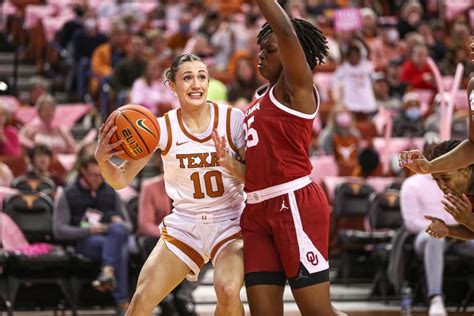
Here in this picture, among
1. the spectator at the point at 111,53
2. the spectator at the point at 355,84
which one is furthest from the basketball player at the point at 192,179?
the spectator at the point at 111,53

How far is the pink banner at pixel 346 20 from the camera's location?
15031 mm

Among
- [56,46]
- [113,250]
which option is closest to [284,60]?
[113,250]

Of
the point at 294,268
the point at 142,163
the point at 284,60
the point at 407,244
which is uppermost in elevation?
the point at 284,60

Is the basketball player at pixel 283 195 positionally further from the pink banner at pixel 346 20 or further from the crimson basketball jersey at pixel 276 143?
the pink banner at pixel 346 20

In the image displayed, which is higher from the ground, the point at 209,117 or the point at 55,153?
the point at 209,117

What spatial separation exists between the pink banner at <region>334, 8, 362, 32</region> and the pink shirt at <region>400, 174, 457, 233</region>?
18.5 ft

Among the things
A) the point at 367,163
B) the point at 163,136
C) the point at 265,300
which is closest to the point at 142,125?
the point at 163,136

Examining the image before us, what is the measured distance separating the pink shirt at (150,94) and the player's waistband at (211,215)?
21.2ft

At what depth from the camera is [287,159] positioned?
5609 millimetres

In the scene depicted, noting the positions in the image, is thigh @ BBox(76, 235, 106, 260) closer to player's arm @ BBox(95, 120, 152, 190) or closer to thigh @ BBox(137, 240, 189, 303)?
player's arm @ BBox(95, 120, 152, 190)

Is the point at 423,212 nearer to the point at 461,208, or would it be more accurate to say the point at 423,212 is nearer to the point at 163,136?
the point at 461,208

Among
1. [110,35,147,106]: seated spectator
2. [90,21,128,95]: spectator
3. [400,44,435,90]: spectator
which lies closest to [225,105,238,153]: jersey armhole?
[110,35,147,106]: seated spectator

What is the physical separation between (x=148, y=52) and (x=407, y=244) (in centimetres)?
535

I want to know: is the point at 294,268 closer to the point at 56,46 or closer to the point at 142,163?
the point at 142,163
